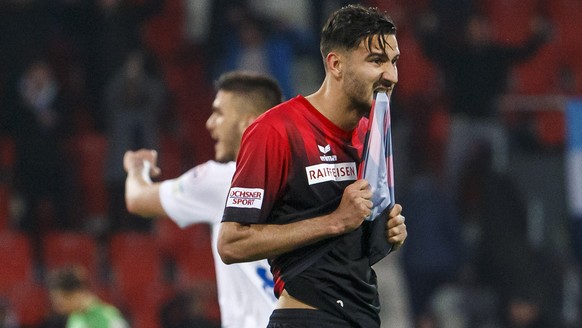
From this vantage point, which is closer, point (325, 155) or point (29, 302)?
point (325, 155)

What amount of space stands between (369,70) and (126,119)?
691 centimetres

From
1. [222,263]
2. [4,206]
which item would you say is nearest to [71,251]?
[4,206]

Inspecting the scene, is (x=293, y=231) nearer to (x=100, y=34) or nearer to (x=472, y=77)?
(x=472, y=77)

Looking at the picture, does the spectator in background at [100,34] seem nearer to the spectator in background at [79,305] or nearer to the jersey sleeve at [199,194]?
the spectator in background at [79,305]

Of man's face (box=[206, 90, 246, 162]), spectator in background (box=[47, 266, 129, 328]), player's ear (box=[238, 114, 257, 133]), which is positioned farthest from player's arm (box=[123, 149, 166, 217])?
spectator in background (box=[47, 266, 129, 328])

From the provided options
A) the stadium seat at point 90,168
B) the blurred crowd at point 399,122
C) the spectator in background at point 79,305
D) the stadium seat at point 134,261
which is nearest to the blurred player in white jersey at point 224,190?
the spectator in background at point 79,305

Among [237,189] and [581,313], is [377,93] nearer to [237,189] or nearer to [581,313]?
[237,189]

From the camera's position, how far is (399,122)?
33.6 ft

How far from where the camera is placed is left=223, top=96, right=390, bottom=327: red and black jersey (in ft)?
11.2

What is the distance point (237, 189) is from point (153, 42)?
Answer: 7.60m

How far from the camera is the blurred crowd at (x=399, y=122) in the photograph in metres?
9.62

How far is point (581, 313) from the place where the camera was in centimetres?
945

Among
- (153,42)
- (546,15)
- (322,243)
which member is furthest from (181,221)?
(546,15)

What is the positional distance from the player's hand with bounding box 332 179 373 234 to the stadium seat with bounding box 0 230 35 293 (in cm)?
657
